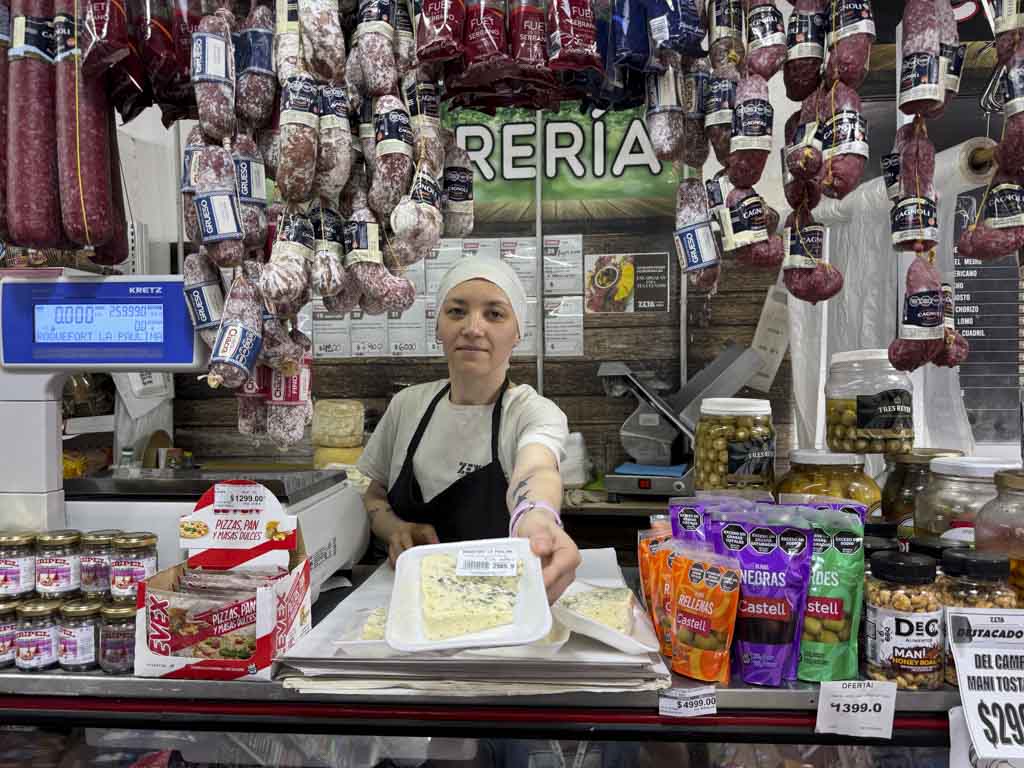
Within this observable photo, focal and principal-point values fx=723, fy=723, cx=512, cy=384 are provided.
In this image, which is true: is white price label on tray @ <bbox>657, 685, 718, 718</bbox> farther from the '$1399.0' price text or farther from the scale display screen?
the scale display screen

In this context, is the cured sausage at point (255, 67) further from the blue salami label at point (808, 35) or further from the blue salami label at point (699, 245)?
the blue salami label at point (808, 35)

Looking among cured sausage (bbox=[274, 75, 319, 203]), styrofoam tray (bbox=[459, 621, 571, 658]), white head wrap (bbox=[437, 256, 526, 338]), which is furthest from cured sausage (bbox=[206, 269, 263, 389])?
white head wrap (bbox=[437, 256, 526, 338])

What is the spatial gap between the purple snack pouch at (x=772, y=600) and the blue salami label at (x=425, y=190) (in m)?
0.89

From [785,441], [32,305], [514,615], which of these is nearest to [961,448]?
[785,441]

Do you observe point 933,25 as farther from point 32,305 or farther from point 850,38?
point 32,305

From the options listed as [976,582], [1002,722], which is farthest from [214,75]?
[1002,722]

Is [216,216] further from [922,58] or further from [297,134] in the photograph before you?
[922,58]

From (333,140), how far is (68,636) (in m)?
1.04

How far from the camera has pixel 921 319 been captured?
1.52 metres

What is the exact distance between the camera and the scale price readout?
56.5 inches

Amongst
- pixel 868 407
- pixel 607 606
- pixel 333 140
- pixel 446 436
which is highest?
pixel 333 140

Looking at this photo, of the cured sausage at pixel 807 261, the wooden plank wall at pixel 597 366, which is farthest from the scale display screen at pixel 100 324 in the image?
the wooden plank wall at pixel 597 366

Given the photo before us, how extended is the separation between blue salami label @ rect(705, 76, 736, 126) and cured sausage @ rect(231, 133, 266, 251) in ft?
3.12

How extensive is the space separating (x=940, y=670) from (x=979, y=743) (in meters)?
Answer: 0.12
